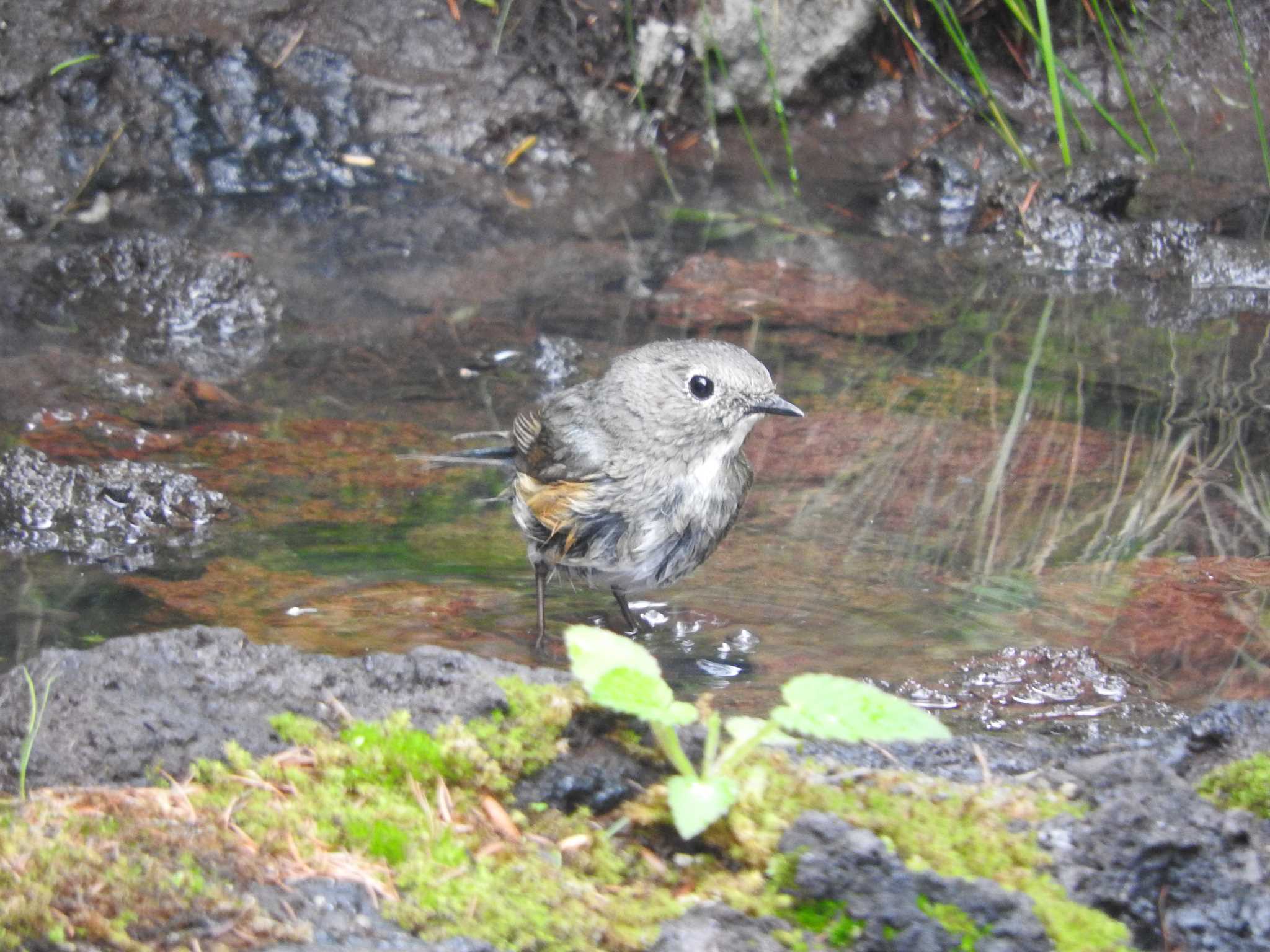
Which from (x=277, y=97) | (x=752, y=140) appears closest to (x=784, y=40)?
(x=752, y=140)

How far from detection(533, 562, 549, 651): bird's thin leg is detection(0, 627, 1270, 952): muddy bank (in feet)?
5.01

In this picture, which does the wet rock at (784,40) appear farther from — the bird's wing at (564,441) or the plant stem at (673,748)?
the plant stem at (673,748)

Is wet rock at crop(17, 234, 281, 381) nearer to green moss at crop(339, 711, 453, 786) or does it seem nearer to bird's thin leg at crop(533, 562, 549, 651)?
bird's thin leg at crop(533, 562, 549, 651)

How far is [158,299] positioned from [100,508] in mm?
2391

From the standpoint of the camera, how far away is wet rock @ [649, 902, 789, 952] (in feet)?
6.67

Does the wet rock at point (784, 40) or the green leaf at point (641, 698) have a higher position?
the wet rock at point (784, 40)

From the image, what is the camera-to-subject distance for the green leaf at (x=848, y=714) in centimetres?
229

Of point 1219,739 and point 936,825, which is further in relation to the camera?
point 1219,739

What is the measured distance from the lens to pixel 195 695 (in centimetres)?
276

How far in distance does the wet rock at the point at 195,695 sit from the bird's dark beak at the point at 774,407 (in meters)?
1.92

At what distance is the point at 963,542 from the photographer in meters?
4.98

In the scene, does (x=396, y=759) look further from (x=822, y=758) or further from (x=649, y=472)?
(x=649, y=472)

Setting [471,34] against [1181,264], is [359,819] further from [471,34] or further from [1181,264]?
[471,34]

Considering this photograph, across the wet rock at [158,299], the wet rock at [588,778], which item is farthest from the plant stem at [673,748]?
the wet rock at [158,299]
